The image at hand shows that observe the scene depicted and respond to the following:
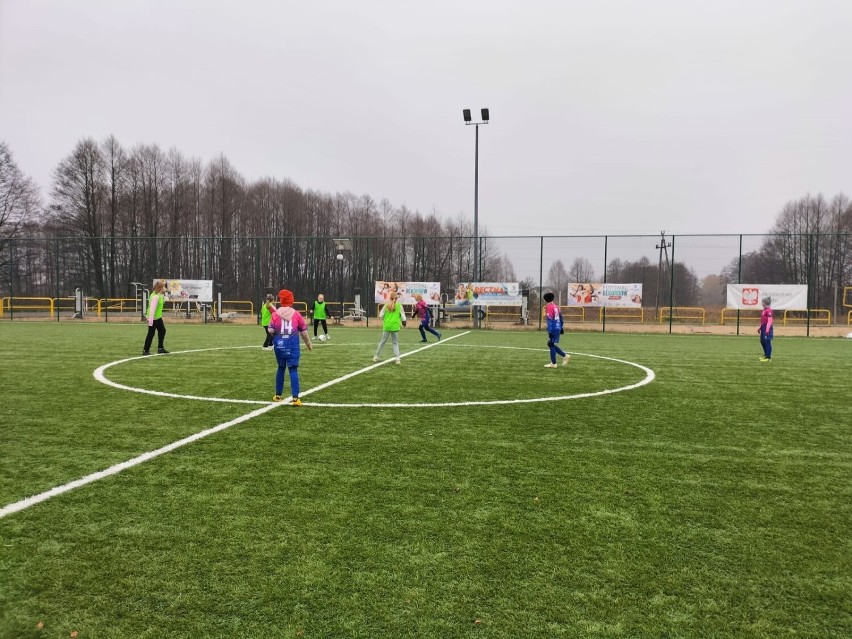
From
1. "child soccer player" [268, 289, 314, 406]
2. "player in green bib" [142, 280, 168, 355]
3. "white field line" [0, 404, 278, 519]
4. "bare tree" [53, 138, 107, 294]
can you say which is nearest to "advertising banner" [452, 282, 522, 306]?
"player in green bib" [142, 280, 168, 355]

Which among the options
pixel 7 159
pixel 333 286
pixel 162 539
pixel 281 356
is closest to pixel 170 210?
pixel 7 159

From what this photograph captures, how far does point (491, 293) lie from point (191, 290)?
65.1 feet

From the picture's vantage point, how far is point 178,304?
40594mm

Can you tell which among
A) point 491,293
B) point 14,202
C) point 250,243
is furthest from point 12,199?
point 491,293

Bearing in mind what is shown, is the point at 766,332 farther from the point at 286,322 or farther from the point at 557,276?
the point at 557,276

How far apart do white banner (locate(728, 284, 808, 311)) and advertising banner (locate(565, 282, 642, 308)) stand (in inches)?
185

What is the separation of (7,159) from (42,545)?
63.8 m

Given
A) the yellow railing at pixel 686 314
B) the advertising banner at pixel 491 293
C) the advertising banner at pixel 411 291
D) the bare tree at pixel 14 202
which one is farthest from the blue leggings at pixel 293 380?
the bare tree at pixel 14 202

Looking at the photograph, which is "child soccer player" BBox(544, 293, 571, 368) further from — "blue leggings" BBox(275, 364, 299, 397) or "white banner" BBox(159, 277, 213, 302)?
"white banner" BBox(159, 277, 213, 302)

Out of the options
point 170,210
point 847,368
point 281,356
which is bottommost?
point 847,368

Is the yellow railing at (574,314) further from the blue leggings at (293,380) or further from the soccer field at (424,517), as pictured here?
the blue leggings at (293,380)

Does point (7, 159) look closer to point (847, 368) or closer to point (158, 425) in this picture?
point (158, 425)

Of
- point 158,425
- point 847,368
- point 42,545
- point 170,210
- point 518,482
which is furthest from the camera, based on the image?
point 170,210

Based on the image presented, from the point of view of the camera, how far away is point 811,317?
3341cm
